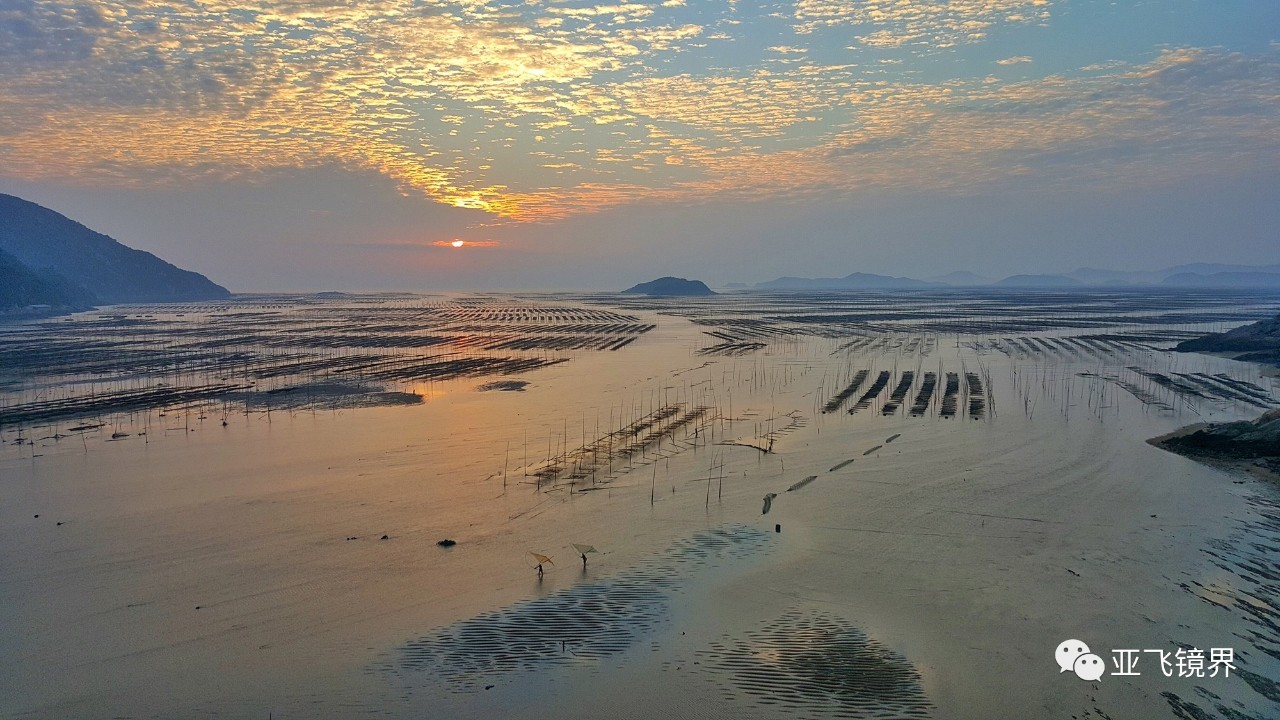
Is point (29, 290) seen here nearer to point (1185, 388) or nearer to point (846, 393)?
point (846, 393)

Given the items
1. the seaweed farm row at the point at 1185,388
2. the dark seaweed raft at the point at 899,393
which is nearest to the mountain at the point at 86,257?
the dark seaweed raft at the point at 899,393

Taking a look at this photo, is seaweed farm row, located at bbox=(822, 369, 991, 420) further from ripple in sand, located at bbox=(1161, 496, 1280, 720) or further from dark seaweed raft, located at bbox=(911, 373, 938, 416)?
ripple in sand, located at bbox=(1161, 496, 1280, 720)

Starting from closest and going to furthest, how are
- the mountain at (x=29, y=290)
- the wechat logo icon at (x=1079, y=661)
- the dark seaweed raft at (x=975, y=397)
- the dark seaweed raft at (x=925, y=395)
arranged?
the wechat logo icon at (x=1079, y=661), the dark seaweed raft at (x=975, y=397), the dark seaweed raft at (x=925, y=395), the mountain at (x=29, y=290)

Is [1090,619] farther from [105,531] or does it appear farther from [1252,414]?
[1252,414]

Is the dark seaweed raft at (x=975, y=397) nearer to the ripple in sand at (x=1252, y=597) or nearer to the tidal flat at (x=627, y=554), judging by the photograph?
the tidal flat at (x=627, y=554)

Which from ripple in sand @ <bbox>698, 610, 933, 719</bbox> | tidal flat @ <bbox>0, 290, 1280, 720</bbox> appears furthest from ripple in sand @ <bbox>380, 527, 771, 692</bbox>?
ripple in sand @ <bbox>698, 610, 933, 719</bbox>
